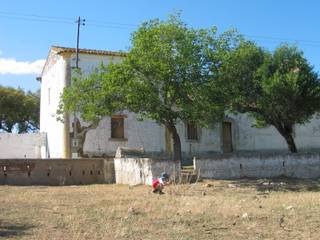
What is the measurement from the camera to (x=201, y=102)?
2377cm

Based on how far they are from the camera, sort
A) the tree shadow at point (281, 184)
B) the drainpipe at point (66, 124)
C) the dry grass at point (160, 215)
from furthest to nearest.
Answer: the drainpipe at point (66, 124), the tree shadow at point (281, 184), the dry grass at point (160, 215)

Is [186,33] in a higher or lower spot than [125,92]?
higher

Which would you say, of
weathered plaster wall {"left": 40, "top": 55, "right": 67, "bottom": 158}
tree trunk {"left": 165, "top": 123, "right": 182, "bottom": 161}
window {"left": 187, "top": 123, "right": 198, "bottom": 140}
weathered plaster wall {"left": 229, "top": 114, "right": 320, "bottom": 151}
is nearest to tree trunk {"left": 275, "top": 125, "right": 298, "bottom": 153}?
tree trunk {"left": 165, "top": 123, "right": 182, "bottom": 161}

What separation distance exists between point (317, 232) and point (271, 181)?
12866mm

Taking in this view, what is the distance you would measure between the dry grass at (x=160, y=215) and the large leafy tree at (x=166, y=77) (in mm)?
4821

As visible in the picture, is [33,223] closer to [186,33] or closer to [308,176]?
[186,33]

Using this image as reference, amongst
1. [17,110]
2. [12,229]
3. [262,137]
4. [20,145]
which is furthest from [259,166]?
[17,110]

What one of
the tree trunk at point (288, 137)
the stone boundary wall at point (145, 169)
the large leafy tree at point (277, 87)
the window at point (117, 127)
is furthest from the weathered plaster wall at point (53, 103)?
the tree trunk at point (288, 137)

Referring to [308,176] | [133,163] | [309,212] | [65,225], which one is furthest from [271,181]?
[65,225]

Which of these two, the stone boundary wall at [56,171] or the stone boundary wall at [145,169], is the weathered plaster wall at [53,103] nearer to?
the stone boundary wall at [56,171]

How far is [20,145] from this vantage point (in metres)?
36.8

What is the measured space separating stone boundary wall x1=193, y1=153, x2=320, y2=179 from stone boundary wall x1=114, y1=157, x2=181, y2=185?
1.21 meters

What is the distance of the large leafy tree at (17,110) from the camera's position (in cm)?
4697

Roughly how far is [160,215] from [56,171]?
13326 mm
